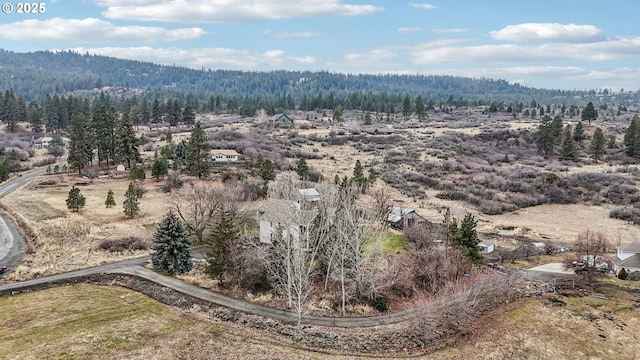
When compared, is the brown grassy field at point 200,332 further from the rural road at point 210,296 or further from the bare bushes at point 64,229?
the bare bushes at point 64,229

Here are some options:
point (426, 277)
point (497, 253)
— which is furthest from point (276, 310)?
point (497, 253)

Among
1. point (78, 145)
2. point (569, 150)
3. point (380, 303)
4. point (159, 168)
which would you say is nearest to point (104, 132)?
point (78, 145)

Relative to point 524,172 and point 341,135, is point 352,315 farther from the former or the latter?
point 341,135

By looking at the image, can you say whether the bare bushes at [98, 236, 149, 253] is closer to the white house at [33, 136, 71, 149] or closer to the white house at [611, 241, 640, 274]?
the white house at [611, 241, 640, 274]

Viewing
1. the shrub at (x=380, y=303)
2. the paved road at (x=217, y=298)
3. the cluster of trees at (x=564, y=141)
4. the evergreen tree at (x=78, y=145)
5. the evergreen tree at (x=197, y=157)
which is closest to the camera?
the paved road at (x=217, y=298)

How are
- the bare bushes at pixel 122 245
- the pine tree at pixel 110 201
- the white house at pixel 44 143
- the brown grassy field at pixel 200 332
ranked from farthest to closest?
the white house at pixel 44 143 < the pine tree at pixel 110 201 < the bare bushes at pixel 122 245 < the brown grassy field at pixel 200 332

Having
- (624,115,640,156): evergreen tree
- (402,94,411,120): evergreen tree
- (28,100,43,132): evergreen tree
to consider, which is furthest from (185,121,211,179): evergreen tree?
(402,94,411,120): evergreen tree

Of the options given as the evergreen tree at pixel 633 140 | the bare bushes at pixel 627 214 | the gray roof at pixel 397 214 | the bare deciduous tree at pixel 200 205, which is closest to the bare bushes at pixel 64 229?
the bare deciduous tree at pixel 200 205
